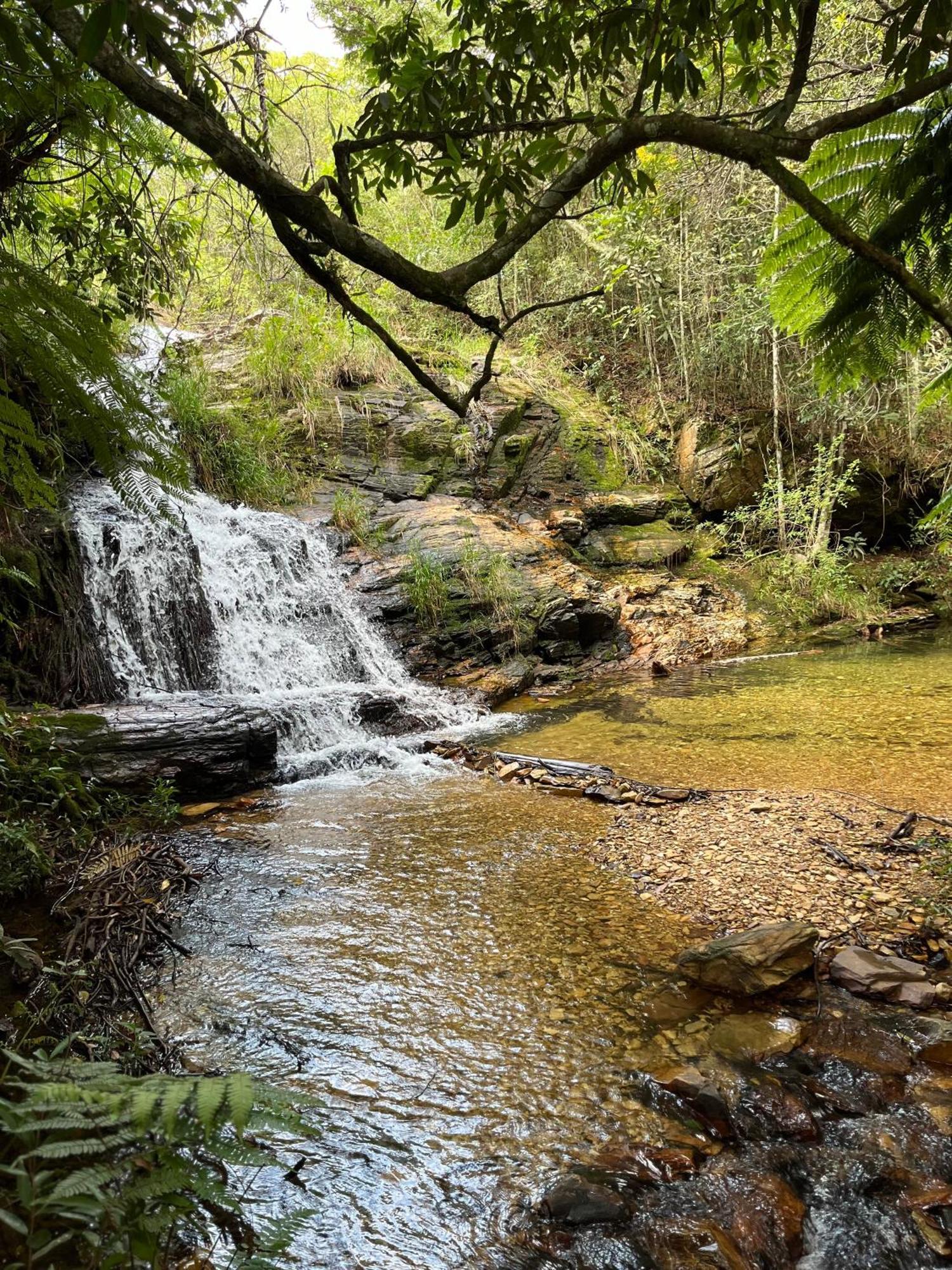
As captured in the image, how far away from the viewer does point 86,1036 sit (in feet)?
6.92

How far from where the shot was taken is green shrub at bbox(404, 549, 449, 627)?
10281mm

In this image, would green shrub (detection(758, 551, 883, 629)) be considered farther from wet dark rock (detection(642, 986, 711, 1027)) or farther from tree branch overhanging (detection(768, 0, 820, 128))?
tree branch overhanging (detection(768, 0, 820, 128))

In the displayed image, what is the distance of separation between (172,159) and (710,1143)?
5755 mm

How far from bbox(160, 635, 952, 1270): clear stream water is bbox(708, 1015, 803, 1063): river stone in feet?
0.34

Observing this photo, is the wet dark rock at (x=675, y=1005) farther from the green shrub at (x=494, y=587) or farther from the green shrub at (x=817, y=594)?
the green shrub at (x=817, y=594)

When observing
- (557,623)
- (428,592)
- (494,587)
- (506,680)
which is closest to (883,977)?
(506,680)

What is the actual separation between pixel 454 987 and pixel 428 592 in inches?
300

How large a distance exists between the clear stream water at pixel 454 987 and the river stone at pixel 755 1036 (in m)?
0.10

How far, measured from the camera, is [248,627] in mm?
8977

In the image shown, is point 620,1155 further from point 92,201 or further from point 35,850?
point 92,201

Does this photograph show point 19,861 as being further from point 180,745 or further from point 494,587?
point 494,587

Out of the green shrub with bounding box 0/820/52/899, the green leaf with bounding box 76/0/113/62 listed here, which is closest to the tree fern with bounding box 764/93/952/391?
the green leaf with bounding box 76/0/113/62

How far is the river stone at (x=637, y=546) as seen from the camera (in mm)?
12625

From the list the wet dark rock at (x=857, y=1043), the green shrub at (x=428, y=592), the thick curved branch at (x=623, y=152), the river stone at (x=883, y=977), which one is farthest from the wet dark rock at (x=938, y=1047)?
the green shrub at (x=428, y=592)
